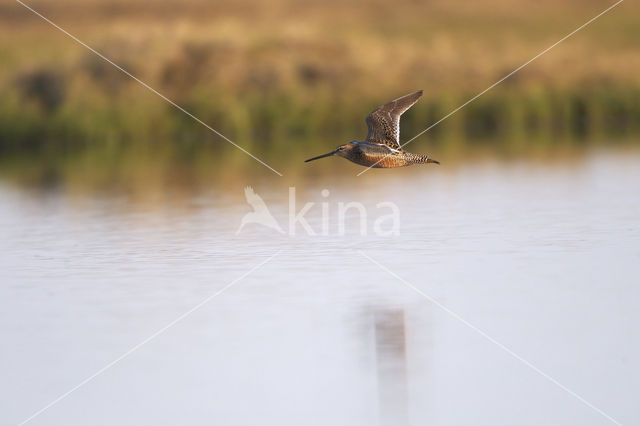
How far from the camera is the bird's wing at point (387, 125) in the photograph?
13.2 m

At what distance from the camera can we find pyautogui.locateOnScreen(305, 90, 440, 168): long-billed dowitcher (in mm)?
12664

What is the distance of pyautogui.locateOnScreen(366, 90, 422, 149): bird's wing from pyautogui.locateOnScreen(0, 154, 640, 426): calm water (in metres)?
1.08

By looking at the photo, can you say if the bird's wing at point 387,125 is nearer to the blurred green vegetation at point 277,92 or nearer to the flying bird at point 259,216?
the flying bird at point 259,216

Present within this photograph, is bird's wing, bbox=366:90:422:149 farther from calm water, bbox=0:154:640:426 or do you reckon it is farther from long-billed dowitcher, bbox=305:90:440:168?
calm water, bbox=0:154:640:426

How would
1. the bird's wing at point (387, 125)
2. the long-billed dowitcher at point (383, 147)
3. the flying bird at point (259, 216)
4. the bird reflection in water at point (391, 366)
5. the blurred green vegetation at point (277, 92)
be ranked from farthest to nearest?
the blurred green vegetation at point (277, 92)
the flying bird at point (259, 216)
the bird's wing at point (387, 125)
the long-billed dowitcher at point (383, 147)
the bird reflection in water at point (391, 366)

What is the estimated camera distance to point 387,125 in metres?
13.3

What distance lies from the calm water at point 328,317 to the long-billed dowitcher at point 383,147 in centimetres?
89

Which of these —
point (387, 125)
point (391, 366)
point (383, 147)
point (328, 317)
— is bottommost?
point (391, 366)

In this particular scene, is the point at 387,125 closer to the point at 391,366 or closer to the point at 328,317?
the point at 328,317

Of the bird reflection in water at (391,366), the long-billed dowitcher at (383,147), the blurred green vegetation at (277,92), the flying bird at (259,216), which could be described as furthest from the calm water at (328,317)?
the blurred green vegetation at (277,92)

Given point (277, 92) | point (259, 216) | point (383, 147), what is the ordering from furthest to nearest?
point (277, 92)
point (259, 216)
point (383, 147)

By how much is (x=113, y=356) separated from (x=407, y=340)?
2.01 metres

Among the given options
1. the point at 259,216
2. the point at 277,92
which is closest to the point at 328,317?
the point at 259,216

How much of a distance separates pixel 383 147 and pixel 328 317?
3.85m
